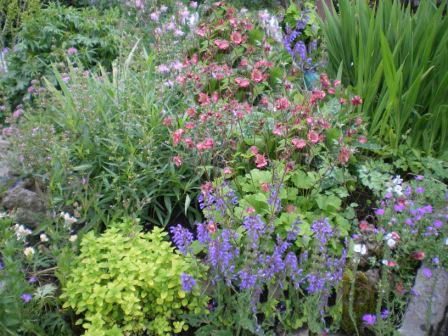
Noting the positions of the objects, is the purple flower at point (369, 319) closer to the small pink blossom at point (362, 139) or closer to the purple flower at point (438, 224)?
the purple flower at point (438, 224)

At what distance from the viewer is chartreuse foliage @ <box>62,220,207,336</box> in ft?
7.54

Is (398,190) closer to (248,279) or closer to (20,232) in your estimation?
(248,279)

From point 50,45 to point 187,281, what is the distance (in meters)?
3.65

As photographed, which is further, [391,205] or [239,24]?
[239,24]

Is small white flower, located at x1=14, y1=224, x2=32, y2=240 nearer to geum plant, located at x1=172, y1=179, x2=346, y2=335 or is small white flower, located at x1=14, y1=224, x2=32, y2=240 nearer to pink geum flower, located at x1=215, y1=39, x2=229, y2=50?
geum plant, located at x1=172, y1=179, x2=346, y2=335

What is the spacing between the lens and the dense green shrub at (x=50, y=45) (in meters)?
4.87

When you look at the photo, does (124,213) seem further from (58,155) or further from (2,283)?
(2,283)

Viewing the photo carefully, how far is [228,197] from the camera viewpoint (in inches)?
98.3

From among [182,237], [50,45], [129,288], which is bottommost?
[129,288]

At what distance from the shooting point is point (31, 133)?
127 inches

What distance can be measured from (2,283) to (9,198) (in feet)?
2.43

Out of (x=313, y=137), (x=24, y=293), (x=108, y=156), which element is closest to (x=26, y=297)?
(x=24, y=293)

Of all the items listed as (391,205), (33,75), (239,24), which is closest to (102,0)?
(33,75)

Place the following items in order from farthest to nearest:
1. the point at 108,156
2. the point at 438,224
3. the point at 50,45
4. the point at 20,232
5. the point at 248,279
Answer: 1. the point at 50,45
2. the point at 108,156
3. the point at 438,224
4. the point at 20,232
5. the point at 248,279
